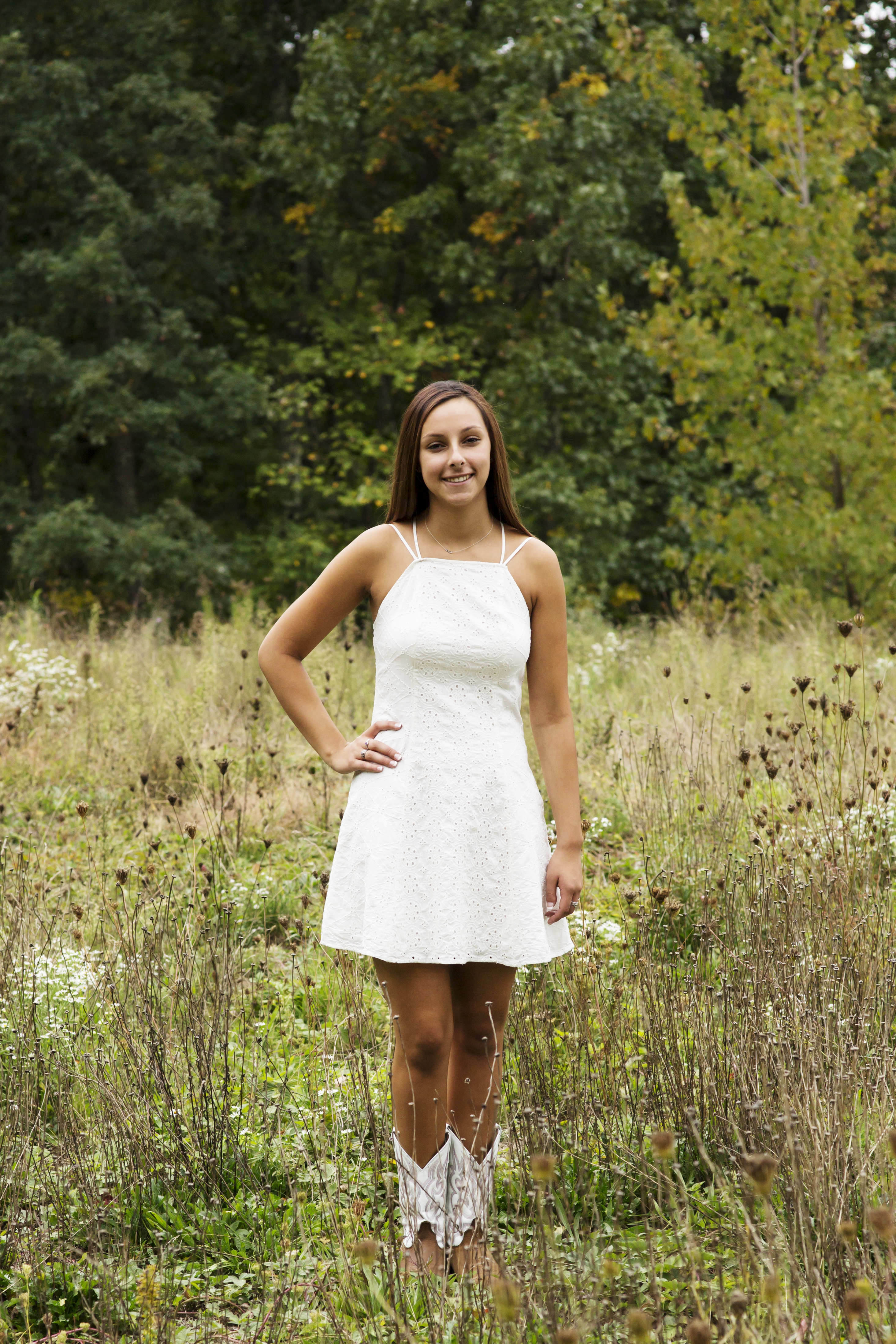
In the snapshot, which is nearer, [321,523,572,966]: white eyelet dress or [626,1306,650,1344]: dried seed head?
[626,1306,650,1344]: dried seed head

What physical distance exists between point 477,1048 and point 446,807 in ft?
2.02

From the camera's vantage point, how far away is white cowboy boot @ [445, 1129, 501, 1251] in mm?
2449

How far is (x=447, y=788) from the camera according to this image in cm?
249

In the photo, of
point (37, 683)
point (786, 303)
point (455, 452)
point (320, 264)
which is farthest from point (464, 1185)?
point (320, 264)

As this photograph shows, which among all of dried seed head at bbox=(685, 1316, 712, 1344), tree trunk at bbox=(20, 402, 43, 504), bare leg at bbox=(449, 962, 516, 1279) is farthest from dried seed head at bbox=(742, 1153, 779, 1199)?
tree trunk at bbox=(20, 402, 43, 504)

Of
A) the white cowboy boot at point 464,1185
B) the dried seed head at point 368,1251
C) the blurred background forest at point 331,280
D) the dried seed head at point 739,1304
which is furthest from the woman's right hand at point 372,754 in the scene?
the blurred background forest at point 331,280

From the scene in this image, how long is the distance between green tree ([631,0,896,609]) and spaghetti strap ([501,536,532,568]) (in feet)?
23.0

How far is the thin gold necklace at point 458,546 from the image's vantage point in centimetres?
270

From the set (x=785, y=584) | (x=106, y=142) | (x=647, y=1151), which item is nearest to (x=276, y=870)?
(x=647, y=1151)

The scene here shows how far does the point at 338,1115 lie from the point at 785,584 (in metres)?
8.34

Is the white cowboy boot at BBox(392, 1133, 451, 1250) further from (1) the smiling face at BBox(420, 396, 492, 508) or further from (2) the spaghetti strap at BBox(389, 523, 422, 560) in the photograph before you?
(1) the smiling face at BBox(420, 396, 492, 508)

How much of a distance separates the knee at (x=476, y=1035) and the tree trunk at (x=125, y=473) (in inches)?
577

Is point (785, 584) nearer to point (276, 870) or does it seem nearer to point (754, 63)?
point (754, 63)

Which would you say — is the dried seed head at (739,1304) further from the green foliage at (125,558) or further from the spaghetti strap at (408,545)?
the green foliage at (125,558)
